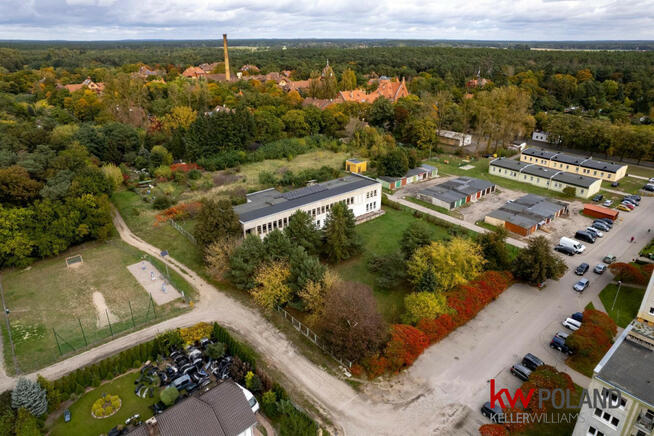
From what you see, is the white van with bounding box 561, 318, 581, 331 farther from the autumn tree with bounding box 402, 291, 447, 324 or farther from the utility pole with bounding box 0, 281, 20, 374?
the utility pole with bounding box 0, 281, 20, 374

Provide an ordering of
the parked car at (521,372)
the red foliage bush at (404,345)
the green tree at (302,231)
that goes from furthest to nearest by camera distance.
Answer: the green tree at (302,231) → the red foliage bush at (404,345) → the parked car at (521,372)

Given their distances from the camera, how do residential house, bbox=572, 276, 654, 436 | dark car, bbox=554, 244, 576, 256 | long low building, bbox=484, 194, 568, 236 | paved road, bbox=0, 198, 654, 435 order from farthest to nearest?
long low building, bbox=484, 194, 568, 236 < dark car, bbox=554, 244, 576, 256 < paved road, bbox=0, 198, 654, 435 < residential house, bbox=572, 276, 654, 436

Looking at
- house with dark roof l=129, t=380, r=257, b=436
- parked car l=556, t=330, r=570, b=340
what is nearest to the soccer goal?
house with dark roof l=129, t=380, r=257, b=436

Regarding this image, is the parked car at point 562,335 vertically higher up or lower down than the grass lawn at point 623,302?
higher up

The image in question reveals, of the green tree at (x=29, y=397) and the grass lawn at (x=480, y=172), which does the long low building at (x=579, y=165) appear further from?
the green tree at (x=29, y=397)

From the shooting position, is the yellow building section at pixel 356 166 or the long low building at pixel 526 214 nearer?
the long low building at pixel 526 214

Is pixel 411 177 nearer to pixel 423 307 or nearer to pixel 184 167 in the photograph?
pixel 423 307

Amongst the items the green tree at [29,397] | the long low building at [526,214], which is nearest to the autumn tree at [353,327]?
the green tree at [29,397]
